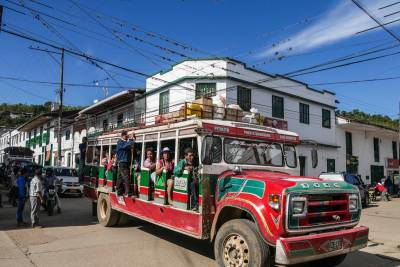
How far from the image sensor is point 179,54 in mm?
14953

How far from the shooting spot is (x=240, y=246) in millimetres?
5859

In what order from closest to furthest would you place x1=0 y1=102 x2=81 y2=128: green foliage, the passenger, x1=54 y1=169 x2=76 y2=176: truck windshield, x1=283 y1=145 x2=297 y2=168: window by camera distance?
x1=283 y1=145 x2=297 y2=168: window → the passenger → x1=54 y1=169 x2=76 y2=176: truck windshield → x1=0 y1=102 x2=81 y2=128: green foliage

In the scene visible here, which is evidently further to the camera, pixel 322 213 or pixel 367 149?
pixel 367 149

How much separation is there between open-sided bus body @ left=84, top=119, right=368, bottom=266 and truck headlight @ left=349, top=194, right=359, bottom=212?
0.6 inches

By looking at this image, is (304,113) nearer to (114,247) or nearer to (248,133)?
(248,133)

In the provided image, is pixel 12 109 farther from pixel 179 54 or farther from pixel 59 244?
pixel 59 244

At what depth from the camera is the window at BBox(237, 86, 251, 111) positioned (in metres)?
22.3

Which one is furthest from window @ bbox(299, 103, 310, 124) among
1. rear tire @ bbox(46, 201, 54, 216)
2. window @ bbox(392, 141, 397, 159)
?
rear tire @ bbox(46, 201, 54, 216)

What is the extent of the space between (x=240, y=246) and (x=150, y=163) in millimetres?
3420

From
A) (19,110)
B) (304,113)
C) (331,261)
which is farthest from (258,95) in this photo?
(19,110)

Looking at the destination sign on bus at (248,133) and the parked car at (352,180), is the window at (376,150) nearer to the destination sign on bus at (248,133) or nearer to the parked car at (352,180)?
the parked car at (352,180)

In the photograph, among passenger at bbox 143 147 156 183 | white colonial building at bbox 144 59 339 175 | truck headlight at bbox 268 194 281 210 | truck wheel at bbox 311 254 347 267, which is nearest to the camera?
truck headlight at bbox 268 194 281 210

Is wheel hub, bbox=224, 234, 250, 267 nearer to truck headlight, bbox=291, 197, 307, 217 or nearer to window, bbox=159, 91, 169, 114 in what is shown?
truck headlight, bbox=291, 197, 307, 217

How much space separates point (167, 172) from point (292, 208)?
3.18 m
